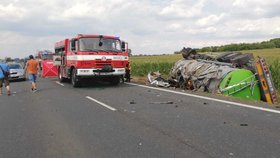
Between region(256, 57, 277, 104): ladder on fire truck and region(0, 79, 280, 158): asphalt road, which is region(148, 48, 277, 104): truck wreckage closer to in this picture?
region(256, 57, 277, 104): ladder on fire truck

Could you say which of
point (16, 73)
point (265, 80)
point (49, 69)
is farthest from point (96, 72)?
point (16, 73)

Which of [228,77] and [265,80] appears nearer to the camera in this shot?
[265,80]

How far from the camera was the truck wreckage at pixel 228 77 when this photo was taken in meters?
14.9

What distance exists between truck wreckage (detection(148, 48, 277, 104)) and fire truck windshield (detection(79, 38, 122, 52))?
9.21 feet

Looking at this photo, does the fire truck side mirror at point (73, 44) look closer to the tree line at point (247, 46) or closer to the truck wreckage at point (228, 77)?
the truck wreckage at point (228, 77)

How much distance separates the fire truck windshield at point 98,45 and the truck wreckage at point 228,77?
281 centimetres

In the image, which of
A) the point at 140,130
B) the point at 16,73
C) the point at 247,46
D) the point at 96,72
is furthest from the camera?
the point at 247,46

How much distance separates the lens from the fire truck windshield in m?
18.7

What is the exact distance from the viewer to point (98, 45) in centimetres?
1891

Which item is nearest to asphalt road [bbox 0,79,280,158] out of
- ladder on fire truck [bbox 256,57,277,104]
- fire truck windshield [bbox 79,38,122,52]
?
ladder on fire truck [bbox 256,57,277,104]

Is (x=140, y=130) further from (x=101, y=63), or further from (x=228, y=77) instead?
(x=101, y=63)

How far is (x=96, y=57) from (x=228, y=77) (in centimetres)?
624

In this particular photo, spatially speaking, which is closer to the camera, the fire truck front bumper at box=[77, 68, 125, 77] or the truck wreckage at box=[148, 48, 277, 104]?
the truck wreckage at box=[148, 48, 277, 104]

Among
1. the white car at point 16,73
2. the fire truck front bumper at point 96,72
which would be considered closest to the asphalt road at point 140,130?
the fire truck front bumper at point 96,72
